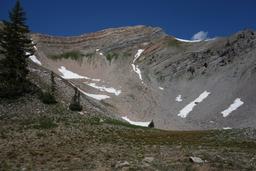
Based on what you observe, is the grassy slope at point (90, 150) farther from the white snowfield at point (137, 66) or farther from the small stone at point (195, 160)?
the white snowfield at point (137, 66)

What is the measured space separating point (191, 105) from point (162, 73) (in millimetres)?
28895

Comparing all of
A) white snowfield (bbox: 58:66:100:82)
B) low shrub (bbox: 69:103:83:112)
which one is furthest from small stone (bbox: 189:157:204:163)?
white snowfield (bbox: 58:66:100:82)

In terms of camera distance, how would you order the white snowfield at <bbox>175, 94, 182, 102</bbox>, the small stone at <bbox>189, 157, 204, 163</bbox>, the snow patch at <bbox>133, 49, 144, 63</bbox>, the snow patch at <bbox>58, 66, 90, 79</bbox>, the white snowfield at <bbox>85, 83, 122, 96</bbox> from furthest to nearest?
the snow patch at <bbox>133, 49, 144, 63</bbox> → the snow patch at <bbox>58, 66, 90, 79</bbox> → the white snowfield at <bbox>85, 83, 122, 96</bbox> → the white snowfield at <bbox>175, 94, 182, 102</bbox> → the small stone at <bbox>189, 157, 204, 163</bbox>

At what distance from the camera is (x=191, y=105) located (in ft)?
315

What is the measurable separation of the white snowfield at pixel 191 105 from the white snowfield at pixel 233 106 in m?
9.38

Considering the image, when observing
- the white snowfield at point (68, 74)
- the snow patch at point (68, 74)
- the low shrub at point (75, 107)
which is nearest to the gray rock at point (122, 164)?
the low shrub at point (75, 107)

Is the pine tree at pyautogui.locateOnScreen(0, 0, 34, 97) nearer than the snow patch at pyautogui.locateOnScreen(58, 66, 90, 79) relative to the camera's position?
Yes

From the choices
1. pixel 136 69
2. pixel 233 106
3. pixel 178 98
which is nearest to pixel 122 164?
pixel 233 106

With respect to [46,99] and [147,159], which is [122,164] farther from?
[46,99]

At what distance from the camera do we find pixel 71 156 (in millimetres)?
23234

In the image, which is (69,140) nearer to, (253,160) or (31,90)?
(253,160)

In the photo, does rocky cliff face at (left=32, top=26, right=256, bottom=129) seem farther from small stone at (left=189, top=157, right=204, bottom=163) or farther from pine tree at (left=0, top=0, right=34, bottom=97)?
small stone at (left=189, top=157, right=204, bottom=163)

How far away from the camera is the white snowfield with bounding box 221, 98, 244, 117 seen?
283ft

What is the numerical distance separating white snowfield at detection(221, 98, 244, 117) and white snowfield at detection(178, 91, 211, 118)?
938 centimetres
